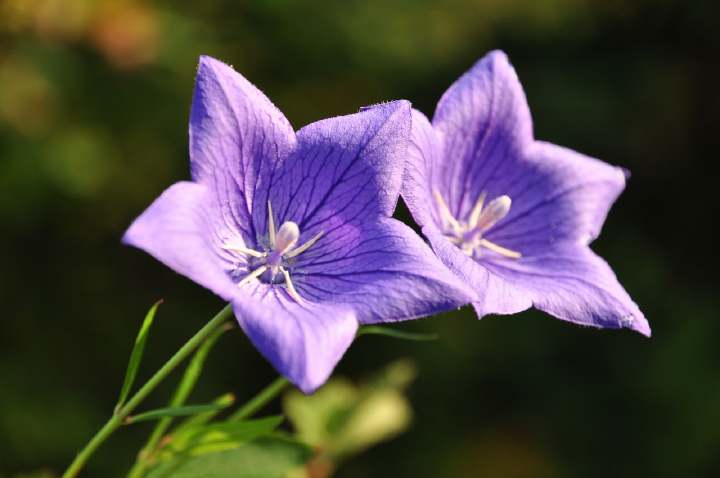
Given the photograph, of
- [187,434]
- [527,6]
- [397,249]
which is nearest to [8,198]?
[187,434]

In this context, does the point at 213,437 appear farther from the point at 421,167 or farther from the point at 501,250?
the point at 501,250

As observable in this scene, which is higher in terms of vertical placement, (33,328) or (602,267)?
(602,267)

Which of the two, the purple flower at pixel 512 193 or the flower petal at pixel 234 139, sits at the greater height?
the flower petal at pixel 234 139

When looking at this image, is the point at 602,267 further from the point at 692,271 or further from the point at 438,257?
the point at 692,271

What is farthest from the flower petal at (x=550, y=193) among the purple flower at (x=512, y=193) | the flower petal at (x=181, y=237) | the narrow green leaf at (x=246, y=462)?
the flower petal at (x=181, y=237)

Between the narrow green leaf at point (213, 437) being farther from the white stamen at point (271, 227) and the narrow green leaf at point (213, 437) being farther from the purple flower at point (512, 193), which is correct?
the purple flower at point (512, 193)

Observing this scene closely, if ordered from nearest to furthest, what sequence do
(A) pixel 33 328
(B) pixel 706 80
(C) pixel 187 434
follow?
(C) pixel 187 434 → (A) pixel 33 328 → (B) pixel 706 80

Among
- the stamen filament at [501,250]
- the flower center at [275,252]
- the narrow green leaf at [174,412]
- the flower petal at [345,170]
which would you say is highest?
the flower petal at [345,170]
